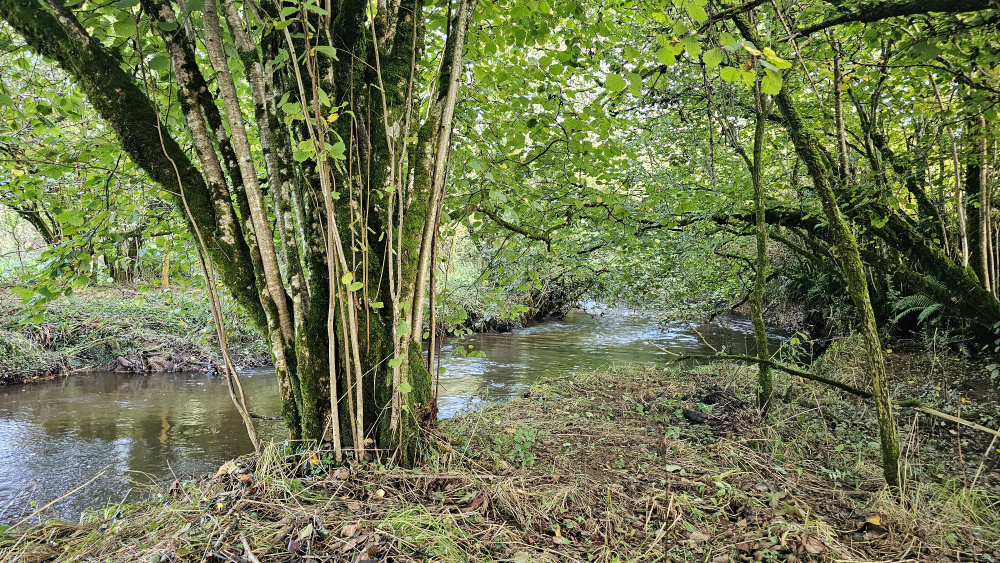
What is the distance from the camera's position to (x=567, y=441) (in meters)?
3.66

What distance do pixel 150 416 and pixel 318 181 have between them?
20.4 feet

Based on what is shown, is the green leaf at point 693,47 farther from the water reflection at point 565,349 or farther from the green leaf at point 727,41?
the water reflection at point 565,349

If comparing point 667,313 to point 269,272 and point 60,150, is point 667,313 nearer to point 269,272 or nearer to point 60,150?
point 269,272

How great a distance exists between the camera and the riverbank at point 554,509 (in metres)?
1.89

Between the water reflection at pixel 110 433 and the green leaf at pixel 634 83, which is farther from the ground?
the green leaf at pixel 634 83

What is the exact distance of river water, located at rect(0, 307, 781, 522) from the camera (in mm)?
4523

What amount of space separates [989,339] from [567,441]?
571cm

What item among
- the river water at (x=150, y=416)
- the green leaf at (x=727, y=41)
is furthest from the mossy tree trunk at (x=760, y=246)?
the green leaf at (x=727, y=41)

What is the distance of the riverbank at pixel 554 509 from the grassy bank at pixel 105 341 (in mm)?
6700

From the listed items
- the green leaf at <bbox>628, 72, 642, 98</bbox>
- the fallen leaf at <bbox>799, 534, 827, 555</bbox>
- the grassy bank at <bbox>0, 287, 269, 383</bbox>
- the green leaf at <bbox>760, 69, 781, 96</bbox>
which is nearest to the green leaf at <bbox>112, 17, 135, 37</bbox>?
the green leaf at <bbox>628, 72, 642, 98</bbox>

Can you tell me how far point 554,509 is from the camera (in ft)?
7.75

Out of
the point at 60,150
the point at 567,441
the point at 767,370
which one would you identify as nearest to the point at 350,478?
the point at 567,441

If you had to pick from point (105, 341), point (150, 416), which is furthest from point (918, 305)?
point (105, 341)

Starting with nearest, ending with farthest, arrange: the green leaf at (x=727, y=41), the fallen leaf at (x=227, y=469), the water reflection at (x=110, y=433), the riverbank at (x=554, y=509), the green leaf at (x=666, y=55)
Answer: the green leaf at (x=727, y=41)
the green leaf at (x=666, y=55)
the riverbank at (x=554, y=509)
the fallen leaf at (x=227, y=469)
the water reflection at (x=110, y=433)
